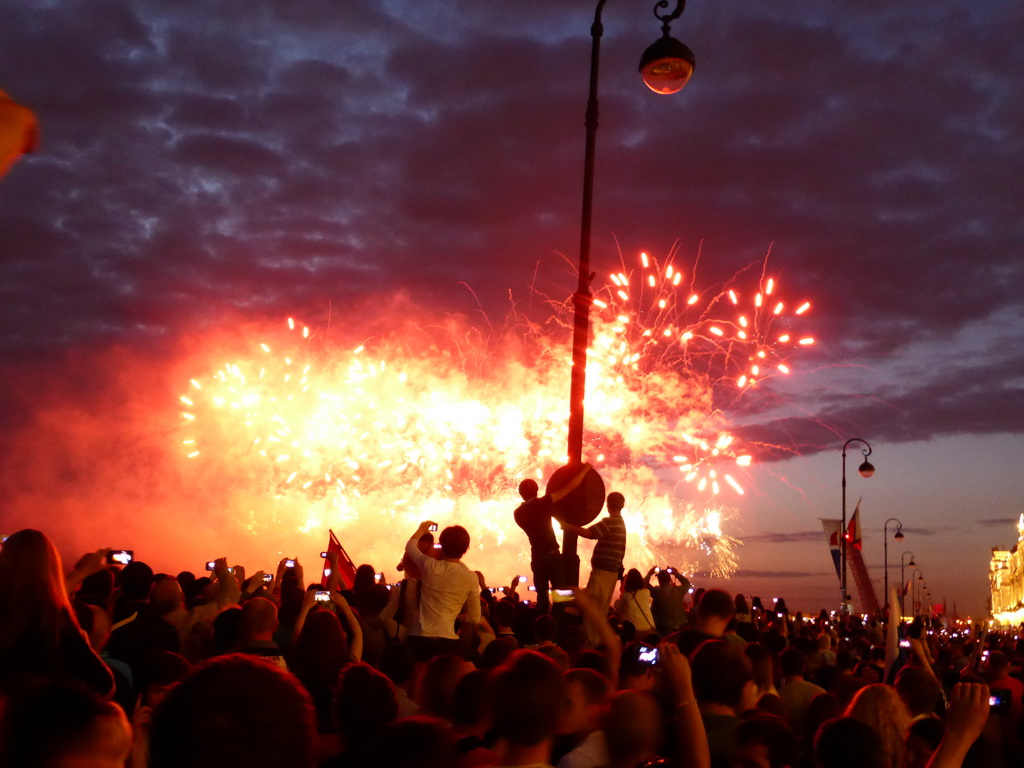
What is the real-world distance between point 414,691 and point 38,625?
249 centimetres

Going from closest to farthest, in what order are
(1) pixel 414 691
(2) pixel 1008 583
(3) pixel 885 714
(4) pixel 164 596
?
(3) pixel 885 714 → (1) pixel 414 691 → (4) pixel 164 596 → (2) pixel 1008 583

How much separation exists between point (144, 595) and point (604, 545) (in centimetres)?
506

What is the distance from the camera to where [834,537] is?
3312 centimetres

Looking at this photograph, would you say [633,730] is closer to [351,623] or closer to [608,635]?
[608,635]

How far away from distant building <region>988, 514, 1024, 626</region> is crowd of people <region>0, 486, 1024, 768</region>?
529ft

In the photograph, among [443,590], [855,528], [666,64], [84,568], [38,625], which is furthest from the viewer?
[855,528]

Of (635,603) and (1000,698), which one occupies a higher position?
(635,603)

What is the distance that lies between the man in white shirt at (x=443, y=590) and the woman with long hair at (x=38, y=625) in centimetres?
420

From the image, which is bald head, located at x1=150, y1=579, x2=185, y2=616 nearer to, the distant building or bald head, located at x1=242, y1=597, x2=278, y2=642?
bald head, located at x1=242, y1=597, x2=278, y2=642

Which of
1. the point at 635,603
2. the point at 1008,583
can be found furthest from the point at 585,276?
the point at 1008,583

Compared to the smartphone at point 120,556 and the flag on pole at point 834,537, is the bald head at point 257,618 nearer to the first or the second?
the smartphone at point 120,556

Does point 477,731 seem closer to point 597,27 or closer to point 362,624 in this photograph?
point 362,624

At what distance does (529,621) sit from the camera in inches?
396

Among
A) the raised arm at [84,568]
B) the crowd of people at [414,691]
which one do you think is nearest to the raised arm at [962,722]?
the crowd of people at [414,691]
